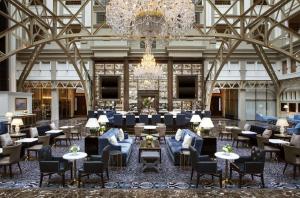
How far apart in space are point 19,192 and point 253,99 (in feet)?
66.1

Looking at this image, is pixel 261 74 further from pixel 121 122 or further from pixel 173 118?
pixel 121 122

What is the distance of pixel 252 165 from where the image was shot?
6230 millimetres

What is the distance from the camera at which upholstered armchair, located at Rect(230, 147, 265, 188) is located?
623 centimetres

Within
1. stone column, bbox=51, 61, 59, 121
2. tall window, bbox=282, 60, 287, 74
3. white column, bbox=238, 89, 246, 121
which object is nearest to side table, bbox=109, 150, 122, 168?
stone column, bbox=51, 61, 59, 121

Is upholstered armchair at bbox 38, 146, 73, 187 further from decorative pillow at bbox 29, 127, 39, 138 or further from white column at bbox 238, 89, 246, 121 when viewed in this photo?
white column at bbox 238, 89, 246, 121

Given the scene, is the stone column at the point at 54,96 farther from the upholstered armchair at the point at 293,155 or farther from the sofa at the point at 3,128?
the upholstered armchair at the point at 293,155

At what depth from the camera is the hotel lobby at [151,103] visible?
6461 millimetres

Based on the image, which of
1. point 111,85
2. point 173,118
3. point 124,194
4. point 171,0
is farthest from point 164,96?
point 124,194

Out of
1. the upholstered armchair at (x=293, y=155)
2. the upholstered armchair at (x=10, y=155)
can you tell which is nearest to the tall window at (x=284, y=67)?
the upholstered armchair at (x=293, y=155)

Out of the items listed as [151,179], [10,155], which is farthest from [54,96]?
[151,179]

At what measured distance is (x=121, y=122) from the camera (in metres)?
15.0

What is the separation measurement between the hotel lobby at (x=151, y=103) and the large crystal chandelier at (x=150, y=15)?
1.2 inches

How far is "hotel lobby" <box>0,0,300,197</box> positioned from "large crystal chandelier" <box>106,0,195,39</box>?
3 cm

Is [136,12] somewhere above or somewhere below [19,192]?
above
